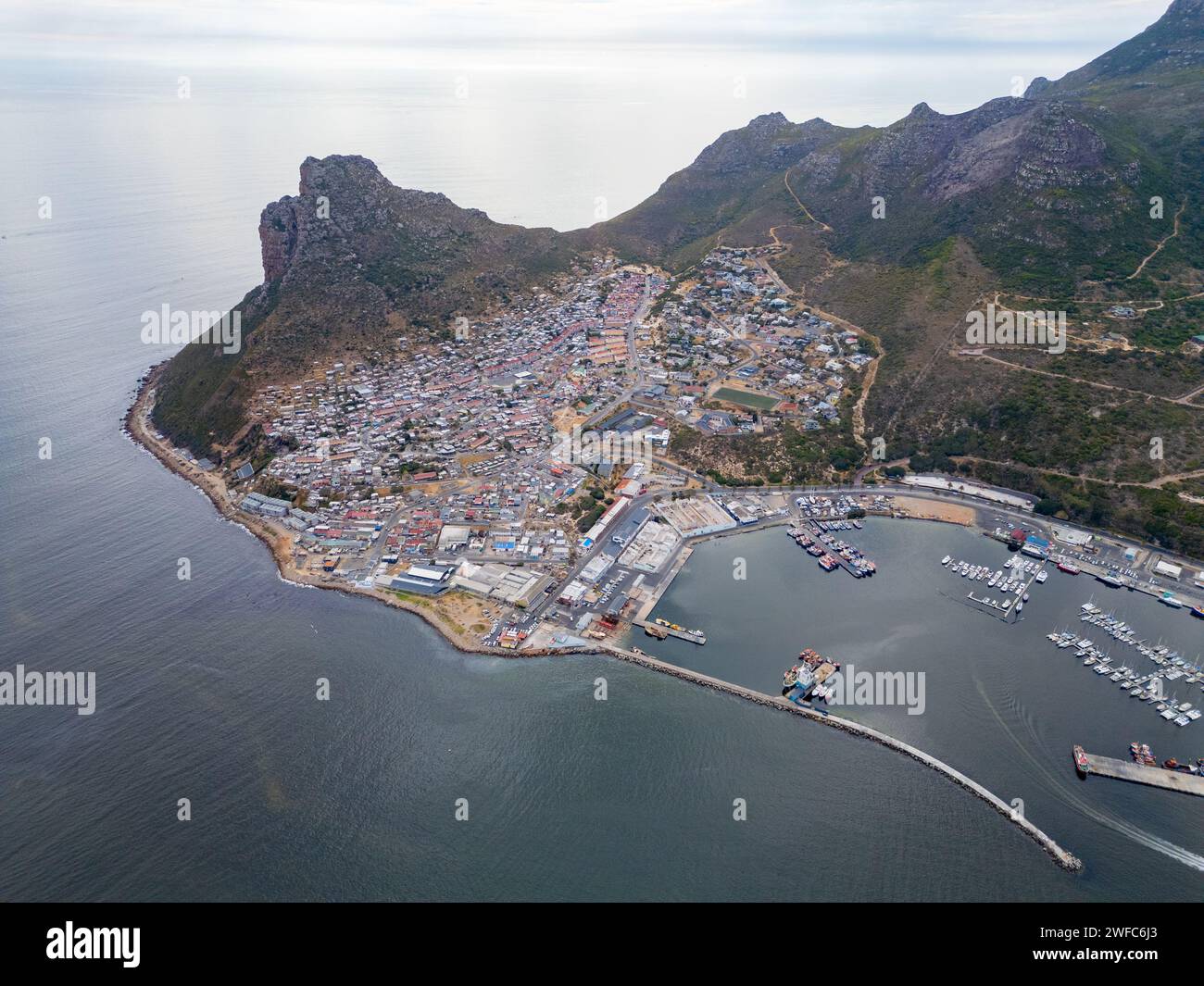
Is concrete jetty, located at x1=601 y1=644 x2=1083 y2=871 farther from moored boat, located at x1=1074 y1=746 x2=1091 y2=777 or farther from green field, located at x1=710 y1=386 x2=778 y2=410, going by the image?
green field, located at x1=710 y1=386 x2=778 y2=410

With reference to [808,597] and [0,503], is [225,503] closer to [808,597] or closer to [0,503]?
[0,503]

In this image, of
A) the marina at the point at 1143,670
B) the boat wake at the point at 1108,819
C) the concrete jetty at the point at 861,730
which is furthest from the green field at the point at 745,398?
the boat wake at the point at 1108,819

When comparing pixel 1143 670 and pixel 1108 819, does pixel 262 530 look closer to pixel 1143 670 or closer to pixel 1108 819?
pixel 1108 819

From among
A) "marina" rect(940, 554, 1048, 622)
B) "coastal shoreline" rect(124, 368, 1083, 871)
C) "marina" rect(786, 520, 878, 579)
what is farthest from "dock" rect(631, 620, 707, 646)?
"marina" rect(940, 554, 1048, 622)

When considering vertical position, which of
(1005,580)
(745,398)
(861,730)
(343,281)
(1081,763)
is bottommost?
(1081,763)

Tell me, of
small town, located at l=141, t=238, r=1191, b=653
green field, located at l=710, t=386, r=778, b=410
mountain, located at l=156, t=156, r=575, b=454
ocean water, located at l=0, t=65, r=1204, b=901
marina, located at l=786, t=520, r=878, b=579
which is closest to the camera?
ocean water, located at l=0, t=65, r=1204, b=901

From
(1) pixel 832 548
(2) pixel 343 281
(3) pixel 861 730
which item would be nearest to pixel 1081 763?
(3) pixel 861 730
